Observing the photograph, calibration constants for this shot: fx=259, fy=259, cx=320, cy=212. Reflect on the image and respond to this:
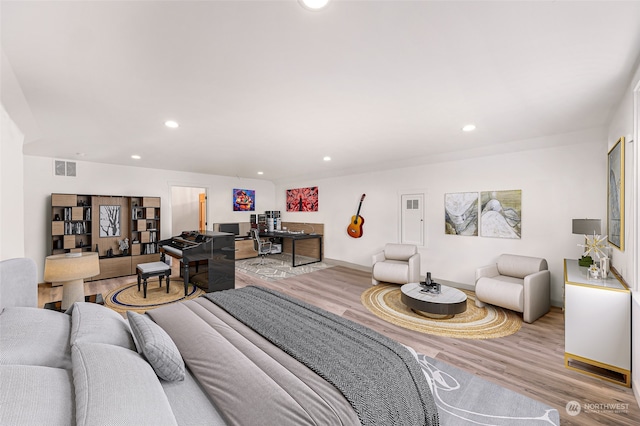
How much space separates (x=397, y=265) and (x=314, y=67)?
3.61 meters

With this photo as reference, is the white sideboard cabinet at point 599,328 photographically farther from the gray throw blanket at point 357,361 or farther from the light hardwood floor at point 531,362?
the gray throw blanket at point 357,361

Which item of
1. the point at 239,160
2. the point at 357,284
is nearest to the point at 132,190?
the point at 239,160

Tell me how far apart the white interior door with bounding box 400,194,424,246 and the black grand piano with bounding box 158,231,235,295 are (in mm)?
3360

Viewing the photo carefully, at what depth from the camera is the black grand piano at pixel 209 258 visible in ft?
13.9

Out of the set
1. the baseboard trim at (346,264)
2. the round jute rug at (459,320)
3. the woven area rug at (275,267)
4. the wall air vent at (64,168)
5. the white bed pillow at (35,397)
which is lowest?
the round jute rug at (459,320)

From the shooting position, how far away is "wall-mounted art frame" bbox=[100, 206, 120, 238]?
17.0 feet

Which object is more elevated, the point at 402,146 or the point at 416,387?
the point at 402,146

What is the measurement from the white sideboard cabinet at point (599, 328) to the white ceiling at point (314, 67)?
1.72 m

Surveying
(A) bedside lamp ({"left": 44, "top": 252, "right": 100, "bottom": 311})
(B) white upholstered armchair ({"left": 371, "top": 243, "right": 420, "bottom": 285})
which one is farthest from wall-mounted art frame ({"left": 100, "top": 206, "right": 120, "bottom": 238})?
(B) white upholstered armchair ({"left": 371, "top": 243, "right": 420, "bottom": 285})

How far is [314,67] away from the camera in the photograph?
6.07 feet

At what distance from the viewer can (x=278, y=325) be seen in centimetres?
171

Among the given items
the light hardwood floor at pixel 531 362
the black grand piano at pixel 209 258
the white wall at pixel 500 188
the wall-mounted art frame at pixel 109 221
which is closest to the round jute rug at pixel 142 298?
the black grand piano at pixel 209 258

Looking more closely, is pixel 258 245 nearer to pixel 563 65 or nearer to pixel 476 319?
pixel 476 319

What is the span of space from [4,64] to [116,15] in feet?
3.56
